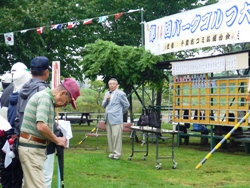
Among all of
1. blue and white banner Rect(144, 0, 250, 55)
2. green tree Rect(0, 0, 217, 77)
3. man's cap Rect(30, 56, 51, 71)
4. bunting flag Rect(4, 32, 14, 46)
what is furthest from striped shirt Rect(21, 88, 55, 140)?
green tree Rect(0, 0, 217, 77)

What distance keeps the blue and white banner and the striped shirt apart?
798 centimetres

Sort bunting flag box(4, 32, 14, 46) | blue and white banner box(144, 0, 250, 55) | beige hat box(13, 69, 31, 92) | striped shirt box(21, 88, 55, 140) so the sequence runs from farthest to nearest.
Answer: bunting flag box(4, 32, 14, 46), blue and white banner box(144, 0, 250, 55), beige hat box(13, 69, 31, 92), striped shirt box(21, 88, 55, 140)

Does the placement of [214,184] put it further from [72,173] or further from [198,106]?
[198,106]

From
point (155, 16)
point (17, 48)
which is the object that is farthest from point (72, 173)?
point (155, 16)

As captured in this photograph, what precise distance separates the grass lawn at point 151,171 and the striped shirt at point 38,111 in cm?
345

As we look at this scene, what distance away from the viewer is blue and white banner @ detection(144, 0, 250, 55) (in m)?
12.3

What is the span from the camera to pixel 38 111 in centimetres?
495

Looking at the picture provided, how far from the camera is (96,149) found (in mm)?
14266

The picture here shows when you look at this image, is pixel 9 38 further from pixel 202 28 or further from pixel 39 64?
pixel 39 64

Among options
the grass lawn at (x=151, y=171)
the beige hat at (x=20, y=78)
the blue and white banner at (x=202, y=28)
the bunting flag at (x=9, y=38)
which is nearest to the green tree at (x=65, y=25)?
the bunting flag at (x=9, y=38)

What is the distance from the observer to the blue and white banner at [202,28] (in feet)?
40.2

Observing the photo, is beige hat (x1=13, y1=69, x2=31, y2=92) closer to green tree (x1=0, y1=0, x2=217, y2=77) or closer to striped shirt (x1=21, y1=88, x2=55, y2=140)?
striped shirt (x1=21, y1=88, x2=55, y2=140)

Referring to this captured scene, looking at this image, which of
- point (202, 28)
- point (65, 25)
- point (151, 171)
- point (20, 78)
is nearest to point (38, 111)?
point (20, 78)

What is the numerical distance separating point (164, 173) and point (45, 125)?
5237 millimetres
